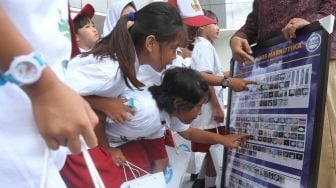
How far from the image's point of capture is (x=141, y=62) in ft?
6.31

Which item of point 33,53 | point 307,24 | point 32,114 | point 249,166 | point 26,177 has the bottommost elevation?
point 249,166

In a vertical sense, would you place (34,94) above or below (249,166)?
above

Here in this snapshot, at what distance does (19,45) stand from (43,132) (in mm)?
145

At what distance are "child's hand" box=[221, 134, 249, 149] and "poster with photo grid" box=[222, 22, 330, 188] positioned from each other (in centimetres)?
3

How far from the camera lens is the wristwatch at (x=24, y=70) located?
2.11 feet

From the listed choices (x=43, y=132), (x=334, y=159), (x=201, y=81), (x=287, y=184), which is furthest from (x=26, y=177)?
(x=201, y=81)

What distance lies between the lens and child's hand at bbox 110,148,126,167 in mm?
1766

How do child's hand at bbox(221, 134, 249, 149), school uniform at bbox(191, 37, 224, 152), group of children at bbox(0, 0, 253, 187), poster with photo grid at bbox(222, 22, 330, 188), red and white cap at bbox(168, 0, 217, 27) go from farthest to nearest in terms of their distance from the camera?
school uniform at bbox(191, 37, 224, 152)
red and white cap at bbox(168, 0, 217, 27)
child's hand at bbox(221, 134, 249, 149)
group of children at bbox(0, 0, 253, 187)
poster with photo grid at bbox(222, 22, 330, 188)

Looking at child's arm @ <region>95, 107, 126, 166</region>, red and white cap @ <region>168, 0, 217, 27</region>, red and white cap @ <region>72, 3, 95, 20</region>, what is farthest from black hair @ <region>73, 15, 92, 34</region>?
child's arm @ <region>95, 107, 126, 166</region>

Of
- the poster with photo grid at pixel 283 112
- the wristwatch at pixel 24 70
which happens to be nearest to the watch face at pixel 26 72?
the wristwatch at pixel 24 70

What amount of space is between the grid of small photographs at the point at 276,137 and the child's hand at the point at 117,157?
0.56 meters

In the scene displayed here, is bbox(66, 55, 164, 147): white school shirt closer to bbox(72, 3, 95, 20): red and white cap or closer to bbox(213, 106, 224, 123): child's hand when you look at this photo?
bbox(213, 106, 224, 123): child's hand

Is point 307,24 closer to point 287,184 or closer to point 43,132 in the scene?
point 287,184

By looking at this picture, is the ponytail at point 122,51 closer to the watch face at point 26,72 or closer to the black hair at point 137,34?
the black hair at point 137,34
